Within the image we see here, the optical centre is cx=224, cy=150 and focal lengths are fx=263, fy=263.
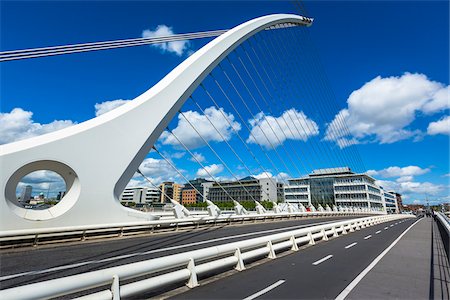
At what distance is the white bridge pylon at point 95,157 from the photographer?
11.0 metres

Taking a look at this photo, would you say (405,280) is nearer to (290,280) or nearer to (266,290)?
(290,280)

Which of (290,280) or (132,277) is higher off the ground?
(132,277)

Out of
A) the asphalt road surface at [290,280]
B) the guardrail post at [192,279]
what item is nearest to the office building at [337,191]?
the asphalt road surface at [290,280]

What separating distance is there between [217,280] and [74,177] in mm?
9747

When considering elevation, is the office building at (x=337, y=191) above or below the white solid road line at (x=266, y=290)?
above

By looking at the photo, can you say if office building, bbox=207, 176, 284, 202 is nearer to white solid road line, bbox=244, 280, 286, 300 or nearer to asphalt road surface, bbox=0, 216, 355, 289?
asphalt road surface, bbox=0, 216, 355, 289

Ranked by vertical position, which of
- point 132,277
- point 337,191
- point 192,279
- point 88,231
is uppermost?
point 337,191

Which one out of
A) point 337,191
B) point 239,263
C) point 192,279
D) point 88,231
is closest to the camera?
point 192,279

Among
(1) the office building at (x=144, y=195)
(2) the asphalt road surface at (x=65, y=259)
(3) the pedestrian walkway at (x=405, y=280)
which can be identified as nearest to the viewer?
(3) the pedestrian walkway at (x=405, y=280)

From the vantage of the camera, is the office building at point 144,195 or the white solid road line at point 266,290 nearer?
the white solid road line at point 266,290

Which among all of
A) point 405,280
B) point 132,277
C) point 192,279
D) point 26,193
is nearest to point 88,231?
point 26,193

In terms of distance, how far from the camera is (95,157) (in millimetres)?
13578

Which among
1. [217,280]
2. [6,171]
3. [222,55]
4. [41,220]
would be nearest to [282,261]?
[217,280]

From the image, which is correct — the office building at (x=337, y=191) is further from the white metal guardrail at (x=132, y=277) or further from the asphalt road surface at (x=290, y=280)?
the white metal guardrail at (x=132, y=277)
